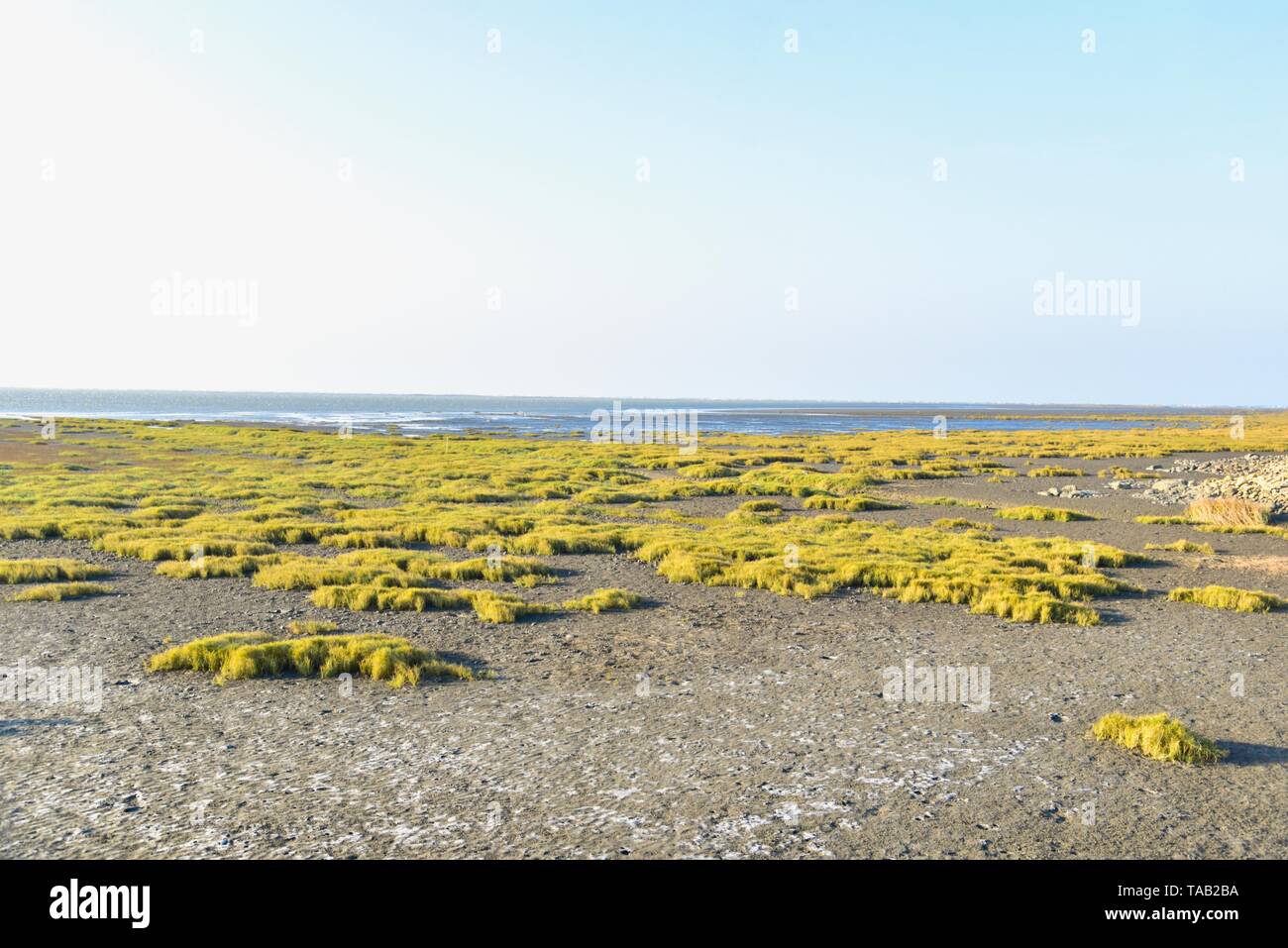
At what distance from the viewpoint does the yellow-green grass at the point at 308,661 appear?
13344mm

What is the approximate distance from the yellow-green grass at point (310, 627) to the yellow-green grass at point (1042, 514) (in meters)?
29.4

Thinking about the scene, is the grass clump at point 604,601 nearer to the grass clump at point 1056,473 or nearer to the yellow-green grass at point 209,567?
the yellow-green grass at point 209,567

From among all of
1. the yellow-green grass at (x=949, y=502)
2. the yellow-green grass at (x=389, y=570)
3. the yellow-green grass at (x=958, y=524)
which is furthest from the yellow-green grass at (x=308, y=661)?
the yellow-green grass at (x=949, y=502)

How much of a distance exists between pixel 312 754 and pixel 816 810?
5.87 metres

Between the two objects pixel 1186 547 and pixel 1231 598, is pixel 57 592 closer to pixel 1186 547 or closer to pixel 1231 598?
pixel 1231 598

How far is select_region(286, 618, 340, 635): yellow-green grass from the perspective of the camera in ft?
52.3

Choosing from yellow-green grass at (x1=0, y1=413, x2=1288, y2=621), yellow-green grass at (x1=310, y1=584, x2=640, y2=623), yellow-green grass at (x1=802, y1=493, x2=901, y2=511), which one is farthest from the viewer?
yellow-green grass at (x1=802, y1=493, x2=901, y2=511)

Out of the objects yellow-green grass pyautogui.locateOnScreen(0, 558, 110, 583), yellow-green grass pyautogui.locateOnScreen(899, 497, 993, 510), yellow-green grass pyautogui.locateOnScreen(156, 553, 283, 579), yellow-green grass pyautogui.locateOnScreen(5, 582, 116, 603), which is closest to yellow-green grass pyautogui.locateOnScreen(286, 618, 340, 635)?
yellow-green grass pyautogui.locateOnScreen(5, 582, 116, 603)

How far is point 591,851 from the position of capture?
7.66 meters

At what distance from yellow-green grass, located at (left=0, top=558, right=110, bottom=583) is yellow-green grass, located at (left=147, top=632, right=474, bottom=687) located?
378 inches

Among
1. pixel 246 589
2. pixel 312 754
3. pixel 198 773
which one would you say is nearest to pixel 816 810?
pixel 312 754

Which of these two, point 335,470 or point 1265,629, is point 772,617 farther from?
point 335,470

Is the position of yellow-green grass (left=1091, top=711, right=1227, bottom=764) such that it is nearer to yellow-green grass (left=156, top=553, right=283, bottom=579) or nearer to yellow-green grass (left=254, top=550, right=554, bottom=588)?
yellow-green grass (left=254, top=550, right=554, bottom=588)

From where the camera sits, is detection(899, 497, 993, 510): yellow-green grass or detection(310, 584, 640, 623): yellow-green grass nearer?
detection(310, 584, 640, 623): yellow-green grass
